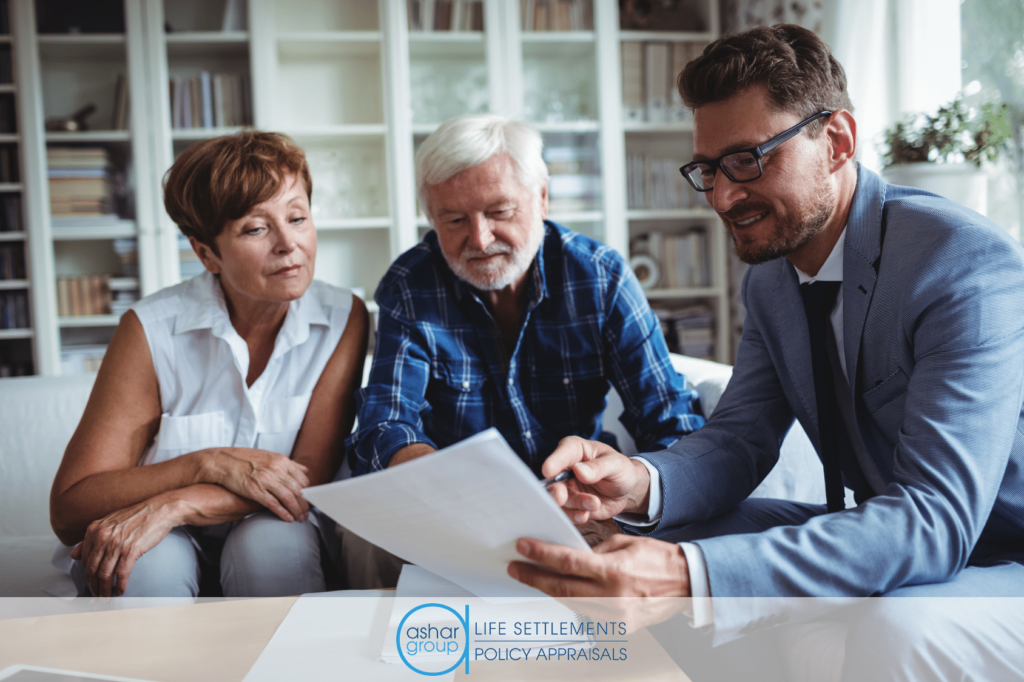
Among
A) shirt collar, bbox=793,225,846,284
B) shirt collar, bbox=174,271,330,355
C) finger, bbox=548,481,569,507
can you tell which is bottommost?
finger, bbox=548,481,569,507

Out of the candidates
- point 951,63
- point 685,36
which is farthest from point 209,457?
point 685,36

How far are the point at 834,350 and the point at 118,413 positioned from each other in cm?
117

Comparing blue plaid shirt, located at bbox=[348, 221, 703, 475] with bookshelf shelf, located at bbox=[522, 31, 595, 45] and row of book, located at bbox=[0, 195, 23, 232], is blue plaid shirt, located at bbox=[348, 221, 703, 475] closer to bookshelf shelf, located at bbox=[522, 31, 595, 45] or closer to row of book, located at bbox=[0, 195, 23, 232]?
bookshelf shelf, located at bbox=[522, 31, 595, 45]

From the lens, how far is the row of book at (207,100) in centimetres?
313

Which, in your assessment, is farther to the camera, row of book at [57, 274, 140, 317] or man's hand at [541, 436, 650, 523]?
row of book at [57, 274, 140, 317]

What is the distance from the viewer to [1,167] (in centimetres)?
307

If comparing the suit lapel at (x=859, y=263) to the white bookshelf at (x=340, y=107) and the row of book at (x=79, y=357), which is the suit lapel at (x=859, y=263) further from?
the row of book at (x=79, y=357)

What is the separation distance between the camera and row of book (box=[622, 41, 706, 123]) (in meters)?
3.37

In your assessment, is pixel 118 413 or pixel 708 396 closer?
pixel 118 413

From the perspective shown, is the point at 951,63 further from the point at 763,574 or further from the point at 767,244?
the point at 763,574

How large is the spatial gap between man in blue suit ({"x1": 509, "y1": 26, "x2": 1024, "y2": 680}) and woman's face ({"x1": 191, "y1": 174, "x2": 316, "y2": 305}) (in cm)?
71

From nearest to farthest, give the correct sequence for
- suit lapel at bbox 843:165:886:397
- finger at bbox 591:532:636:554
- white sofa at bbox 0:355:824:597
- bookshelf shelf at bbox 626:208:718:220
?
finger at bbox 591:532:636:554
suit lapel at bbox 843:165:886:397
white sofa at bbox 0:355:824:597
bookshelf shelf at bbox 626:208:718:220

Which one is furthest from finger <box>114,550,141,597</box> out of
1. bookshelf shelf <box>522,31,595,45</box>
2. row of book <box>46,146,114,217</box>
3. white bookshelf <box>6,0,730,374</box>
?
bookshelf shelf <box>522,31,595,45</box>

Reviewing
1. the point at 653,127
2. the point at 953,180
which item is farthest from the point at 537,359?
the point at 653,127
